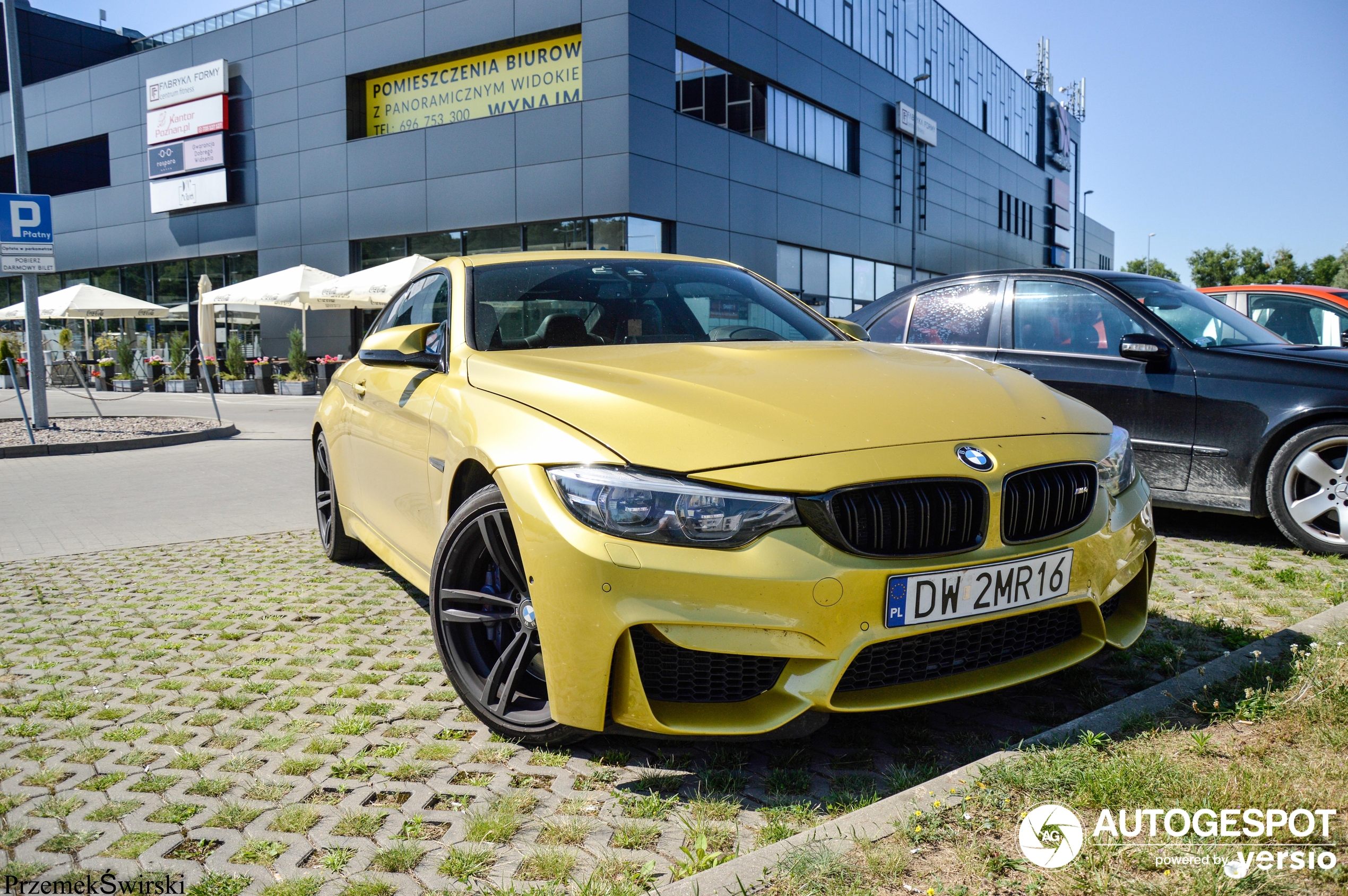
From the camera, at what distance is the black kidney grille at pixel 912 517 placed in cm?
243

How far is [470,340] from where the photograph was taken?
356cm

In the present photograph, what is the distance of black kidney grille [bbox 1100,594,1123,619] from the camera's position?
301 centimetres

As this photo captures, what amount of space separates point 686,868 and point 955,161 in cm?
4004

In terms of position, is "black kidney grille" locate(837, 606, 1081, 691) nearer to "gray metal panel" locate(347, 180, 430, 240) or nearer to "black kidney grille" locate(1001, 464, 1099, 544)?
"black kidney grille" locate(1001, 464, 1099, 544)

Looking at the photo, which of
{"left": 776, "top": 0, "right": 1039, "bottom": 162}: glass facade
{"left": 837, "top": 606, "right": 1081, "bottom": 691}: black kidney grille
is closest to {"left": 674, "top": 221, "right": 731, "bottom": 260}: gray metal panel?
{"left": 776, "top": 0, "right": 1039, "bottom": 162}: glass facade

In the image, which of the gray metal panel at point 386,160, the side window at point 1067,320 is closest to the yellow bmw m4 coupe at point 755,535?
the side window at point 1067,320

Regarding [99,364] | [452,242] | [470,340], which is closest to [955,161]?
[452,242]

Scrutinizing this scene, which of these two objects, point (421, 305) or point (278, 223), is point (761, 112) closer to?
point (278, 223)

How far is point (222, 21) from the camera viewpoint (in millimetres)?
28906

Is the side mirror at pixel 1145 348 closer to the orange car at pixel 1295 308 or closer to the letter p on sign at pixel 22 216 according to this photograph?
the orange car at pixel 1295 308

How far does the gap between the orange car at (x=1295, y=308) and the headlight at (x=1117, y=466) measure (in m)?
7.04

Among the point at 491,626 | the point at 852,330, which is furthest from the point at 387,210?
the point at 491,626

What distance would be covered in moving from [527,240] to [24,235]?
1208 centimetres

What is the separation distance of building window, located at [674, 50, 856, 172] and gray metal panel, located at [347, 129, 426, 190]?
6.78m
